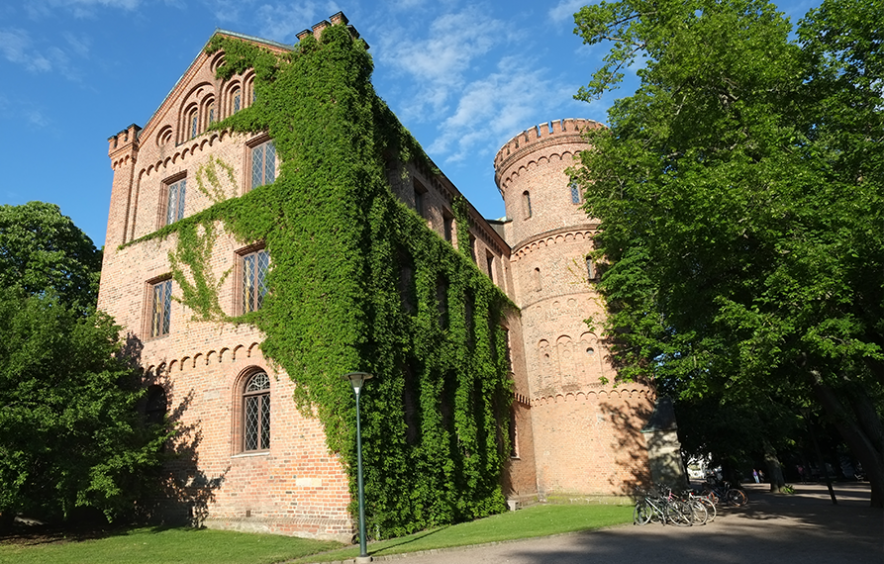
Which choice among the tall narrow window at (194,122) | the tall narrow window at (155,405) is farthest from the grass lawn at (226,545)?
the tall narrow window at (194,122)

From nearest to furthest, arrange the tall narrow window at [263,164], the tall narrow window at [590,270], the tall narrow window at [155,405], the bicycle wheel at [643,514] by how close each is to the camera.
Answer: the bicycle wheel at [643,514] → the tall narrow window at [155,405] → the tall narrow window at [263,164] → the tall narrow window at [590,270]

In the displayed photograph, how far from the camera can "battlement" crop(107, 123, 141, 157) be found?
20.1 m

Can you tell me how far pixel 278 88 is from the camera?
1670cm

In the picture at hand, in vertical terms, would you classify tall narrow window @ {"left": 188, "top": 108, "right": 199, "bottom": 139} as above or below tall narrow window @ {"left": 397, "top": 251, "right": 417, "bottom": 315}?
above

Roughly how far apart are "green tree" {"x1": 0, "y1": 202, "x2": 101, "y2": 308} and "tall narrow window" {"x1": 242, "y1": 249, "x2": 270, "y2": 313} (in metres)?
11.1

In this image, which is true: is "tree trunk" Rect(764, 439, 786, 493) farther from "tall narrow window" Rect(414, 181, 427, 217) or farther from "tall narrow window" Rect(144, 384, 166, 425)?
"tall narrow window" Rect(144, 384, 166, 425)

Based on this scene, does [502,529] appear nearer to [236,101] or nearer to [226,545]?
[226,545]

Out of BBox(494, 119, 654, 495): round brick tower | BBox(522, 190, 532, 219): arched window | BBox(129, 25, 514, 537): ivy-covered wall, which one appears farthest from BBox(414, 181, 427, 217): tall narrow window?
BBox(522, 190, 532, 219): arched window

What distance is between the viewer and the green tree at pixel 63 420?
11.5 m

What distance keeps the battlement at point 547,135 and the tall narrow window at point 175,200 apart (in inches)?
604

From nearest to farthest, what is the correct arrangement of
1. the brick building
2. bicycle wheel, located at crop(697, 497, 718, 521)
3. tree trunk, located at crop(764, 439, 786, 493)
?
the brick building < bicycle wheel, located at crop(697, 497, 718, 521) < tree trunk, located at crop(764, 439, 786, 493)

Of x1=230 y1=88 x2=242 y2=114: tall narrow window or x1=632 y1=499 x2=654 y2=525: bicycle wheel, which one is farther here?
x1=230 y1=88 x2=242 y2=114: tall narrow window

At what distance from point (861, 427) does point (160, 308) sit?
1919 centimetres

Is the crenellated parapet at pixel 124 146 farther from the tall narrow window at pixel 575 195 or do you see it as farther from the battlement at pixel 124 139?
the tall narrow window at pixel 575 195
